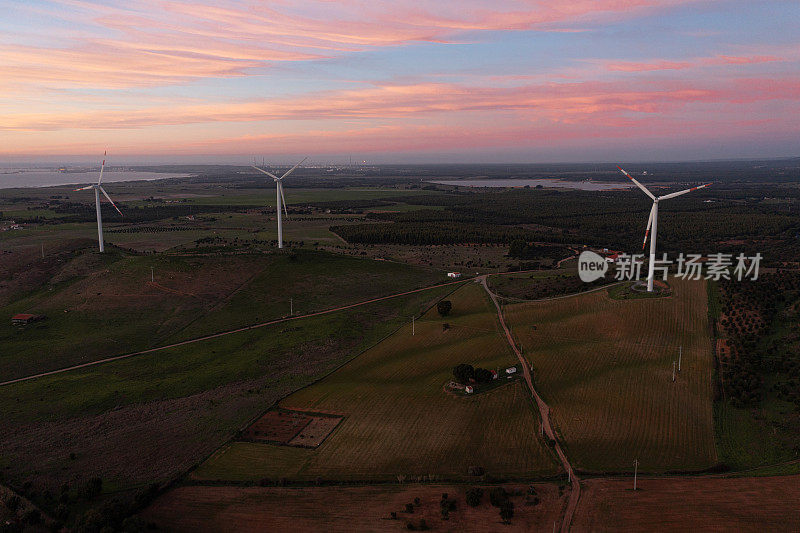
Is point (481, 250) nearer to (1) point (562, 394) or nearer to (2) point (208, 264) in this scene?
(2) point (208, 264)

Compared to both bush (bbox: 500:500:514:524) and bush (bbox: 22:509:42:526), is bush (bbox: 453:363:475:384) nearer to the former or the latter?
bush (bbox: 500:500:514:524)

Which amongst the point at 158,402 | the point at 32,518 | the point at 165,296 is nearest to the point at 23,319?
the point at 165,296

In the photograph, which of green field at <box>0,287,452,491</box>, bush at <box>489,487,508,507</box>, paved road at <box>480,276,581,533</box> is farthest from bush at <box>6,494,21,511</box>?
paved road at <box>480,276,581,533</box>

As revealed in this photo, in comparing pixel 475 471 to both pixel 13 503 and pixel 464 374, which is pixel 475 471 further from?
pixel 13 503

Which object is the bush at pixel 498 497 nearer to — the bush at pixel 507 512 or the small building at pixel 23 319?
the bush at pixel 507 512

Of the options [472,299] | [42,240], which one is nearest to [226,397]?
[472,299]

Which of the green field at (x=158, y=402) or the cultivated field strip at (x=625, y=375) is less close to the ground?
the cultivated field strip at (x=625, y=375)

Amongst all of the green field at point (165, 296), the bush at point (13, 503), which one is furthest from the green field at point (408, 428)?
the green field at point (165, 296)
